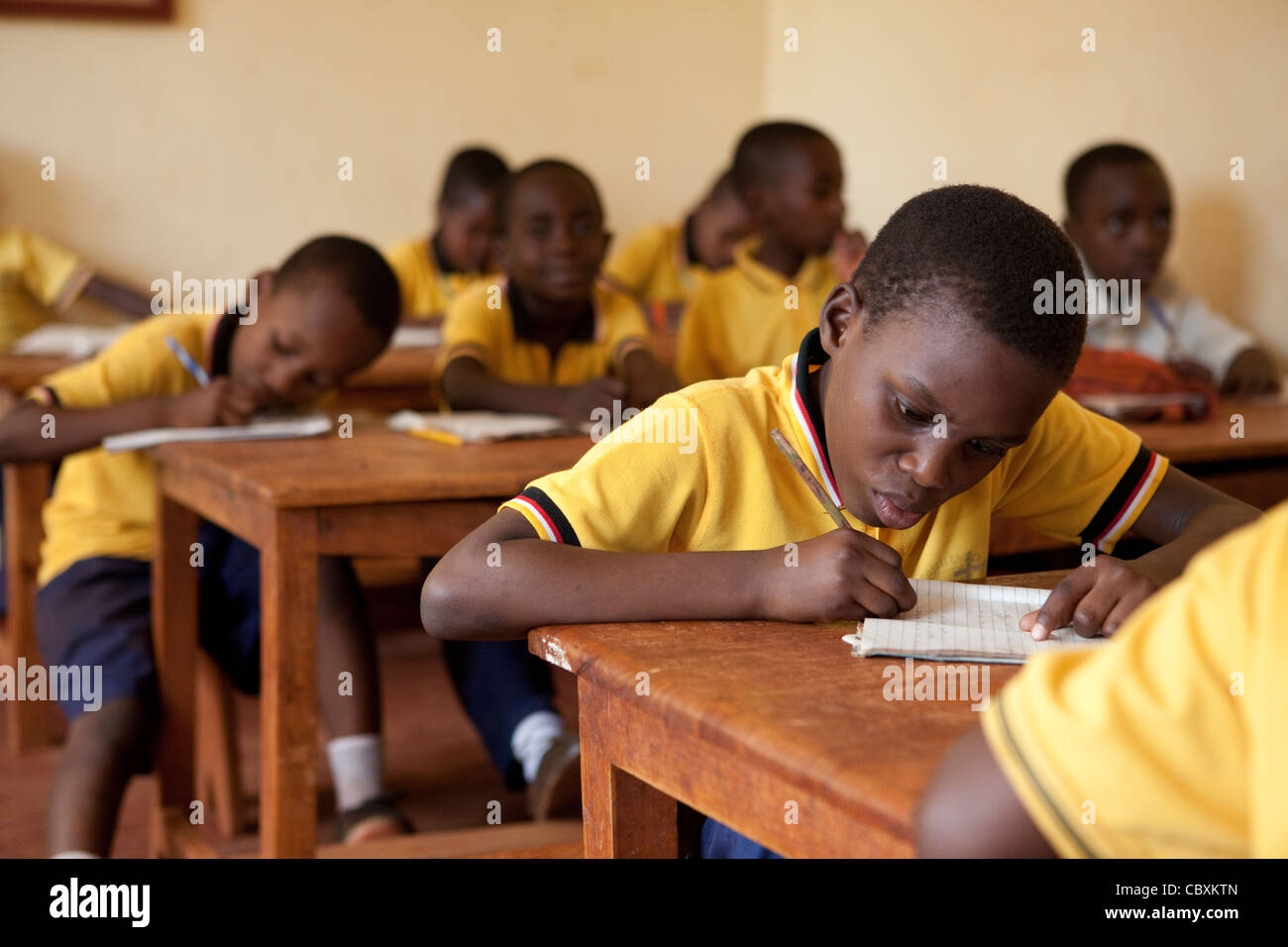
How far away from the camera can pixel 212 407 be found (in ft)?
6.76

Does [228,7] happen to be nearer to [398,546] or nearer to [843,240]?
[843,240]

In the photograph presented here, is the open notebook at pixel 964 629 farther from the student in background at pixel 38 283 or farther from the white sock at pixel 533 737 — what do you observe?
the student in background at pixel 38 283

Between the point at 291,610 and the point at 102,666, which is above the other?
the point at 291,610

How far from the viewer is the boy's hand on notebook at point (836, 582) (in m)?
1.00

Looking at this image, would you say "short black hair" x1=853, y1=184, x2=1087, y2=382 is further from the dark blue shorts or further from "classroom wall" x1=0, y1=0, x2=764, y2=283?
"classroom wall" x1=0, y1=0, x2=764, y2=283

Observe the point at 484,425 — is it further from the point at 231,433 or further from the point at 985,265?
the point at 985,265

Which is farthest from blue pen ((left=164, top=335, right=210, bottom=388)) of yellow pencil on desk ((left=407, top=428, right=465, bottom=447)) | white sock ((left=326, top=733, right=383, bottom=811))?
white sock ((left=326, top=733, right=383, bottom=811))

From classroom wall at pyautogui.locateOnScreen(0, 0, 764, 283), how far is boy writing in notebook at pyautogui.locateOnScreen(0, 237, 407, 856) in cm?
223

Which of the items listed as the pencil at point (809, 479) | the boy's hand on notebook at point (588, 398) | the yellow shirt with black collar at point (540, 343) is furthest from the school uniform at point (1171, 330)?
the pencil at point (809, 479)

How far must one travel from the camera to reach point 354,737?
2.03 metres

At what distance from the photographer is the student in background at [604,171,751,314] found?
4.25 metres

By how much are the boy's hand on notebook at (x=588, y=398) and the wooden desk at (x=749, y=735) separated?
1263 millimetres

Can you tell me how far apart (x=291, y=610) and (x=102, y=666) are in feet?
1.81

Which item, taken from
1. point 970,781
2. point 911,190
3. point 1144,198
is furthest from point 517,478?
point 911,190
